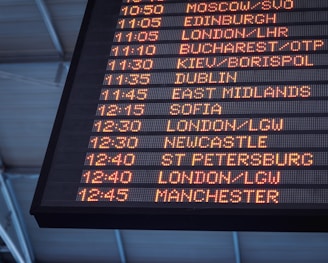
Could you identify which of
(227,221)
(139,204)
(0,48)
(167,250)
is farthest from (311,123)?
(167,250)

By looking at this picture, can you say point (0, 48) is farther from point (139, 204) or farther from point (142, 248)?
point (139, 204)

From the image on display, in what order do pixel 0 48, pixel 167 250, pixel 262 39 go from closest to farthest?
pixel 262 39 → pixel 0 48 → pixel 167 250

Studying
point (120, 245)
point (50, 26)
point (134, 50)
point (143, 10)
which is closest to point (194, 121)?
point (134, 50)

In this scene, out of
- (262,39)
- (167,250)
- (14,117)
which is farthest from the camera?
(167,250)

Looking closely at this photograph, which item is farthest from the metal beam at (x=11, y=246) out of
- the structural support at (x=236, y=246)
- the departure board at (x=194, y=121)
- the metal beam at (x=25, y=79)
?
the departure board at (x=194, y=121)

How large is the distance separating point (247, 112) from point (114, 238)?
10.1 metres

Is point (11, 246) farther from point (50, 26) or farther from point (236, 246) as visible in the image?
point (50, 26)

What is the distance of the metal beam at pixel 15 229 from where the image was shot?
16.8 meters

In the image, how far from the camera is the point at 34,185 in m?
16.8

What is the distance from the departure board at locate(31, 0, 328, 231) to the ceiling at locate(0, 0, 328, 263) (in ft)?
16.3

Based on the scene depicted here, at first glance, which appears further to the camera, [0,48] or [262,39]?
[0,48]

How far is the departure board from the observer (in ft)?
22.8

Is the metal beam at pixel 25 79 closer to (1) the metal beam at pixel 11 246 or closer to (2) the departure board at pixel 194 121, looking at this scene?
(1) the metal beam at pixel 11 246

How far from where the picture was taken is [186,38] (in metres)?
8.60
